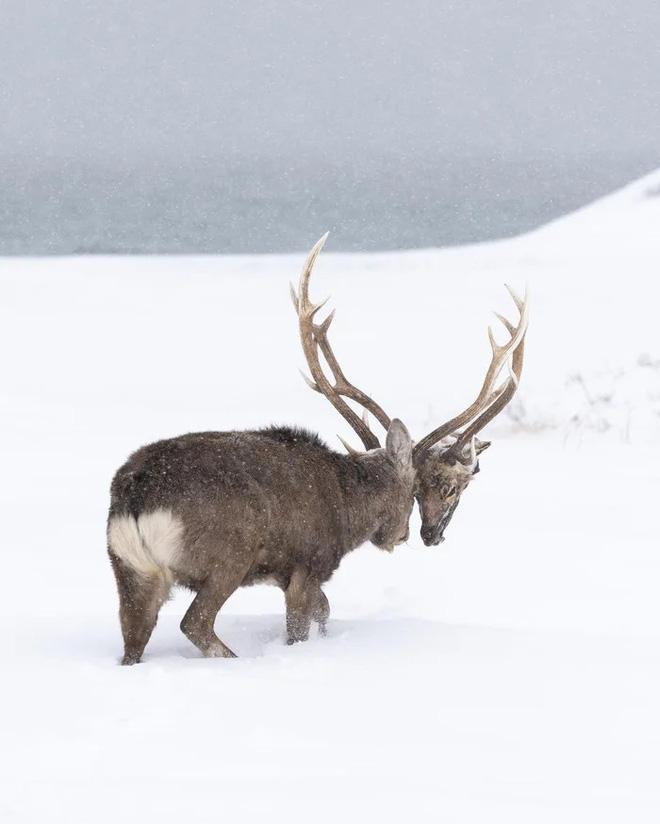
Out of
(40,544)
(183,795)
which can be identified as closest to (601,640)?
(183,795)

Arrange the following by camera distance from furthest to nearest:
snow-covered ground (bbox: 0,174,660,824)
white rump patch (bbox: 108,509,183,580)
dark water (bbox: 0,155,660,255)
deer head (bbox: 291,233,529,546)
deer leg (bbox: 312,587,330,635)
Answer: dark water (bbox: 0,155,660,255) < deer head (bbox: 291,233,529,546) < deer leg (bbox: 312,587,330,635) < white rump patch (bbox: 108,509,183,580) < snow-covered ground (bbox: 0,174,660,824)

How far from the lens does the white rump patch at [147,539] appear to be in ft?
17.9

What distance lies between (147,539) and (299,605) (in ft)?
3.23

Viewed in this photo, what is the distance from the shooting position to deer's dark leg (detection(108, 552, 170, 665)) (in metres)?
5.57

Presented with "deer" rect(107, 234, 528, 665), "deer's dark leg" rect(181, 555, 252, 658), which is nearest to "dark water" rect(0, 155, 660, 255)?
"deer" rect(107, 234, 528, 665)

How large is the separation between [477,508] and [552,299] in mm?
10959

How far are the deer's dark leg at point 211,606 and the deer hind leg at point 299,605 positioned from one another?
43 cm

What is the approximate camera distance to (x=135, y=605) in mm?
5613

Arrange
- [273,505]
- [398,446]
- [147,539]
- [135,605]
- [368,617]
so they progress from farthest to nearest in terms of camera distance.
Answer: [368,617] < [398,446] < [273,505] < [135,605] < [147,539]

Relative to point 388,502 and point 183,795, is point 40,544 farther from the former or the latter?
point 183,795

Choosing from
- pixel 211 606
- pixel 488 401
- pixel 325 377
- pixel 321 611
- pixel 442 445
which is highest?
pixel 325 377

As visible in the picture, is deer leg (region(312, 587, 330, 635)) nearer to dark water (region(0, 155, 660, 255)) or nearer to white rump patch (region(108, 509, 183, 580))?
white rump patch (region(108, 509, 183, 580))

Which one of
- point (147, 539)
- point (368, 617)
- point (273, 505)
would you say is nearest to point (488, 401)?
point (368, 617)

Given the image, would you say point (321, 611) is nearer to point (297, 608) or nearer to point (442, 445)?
point (297, 608)
